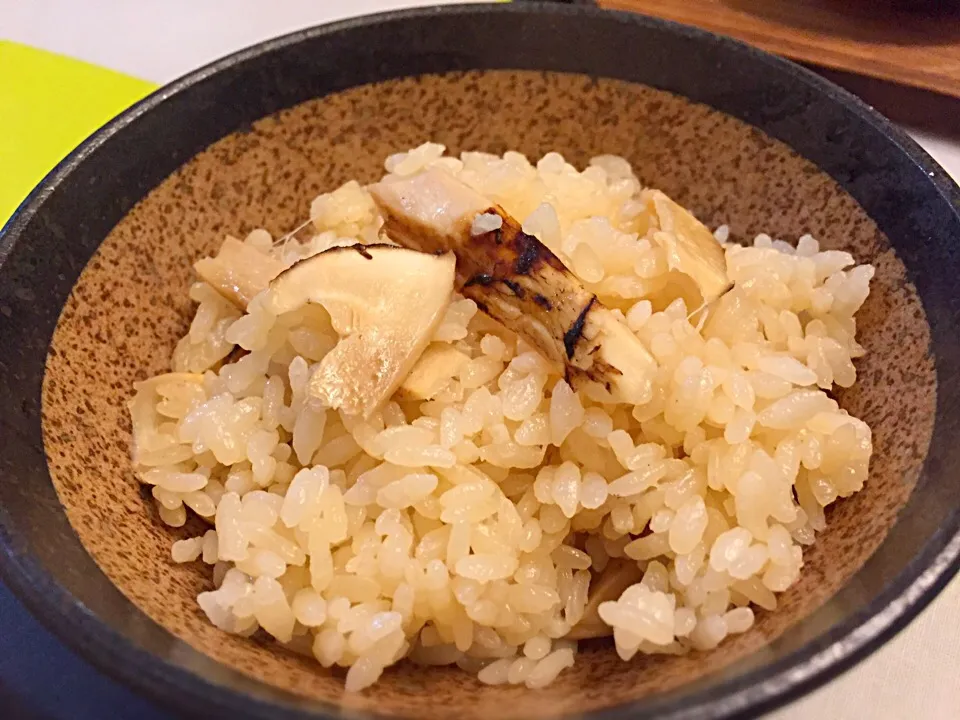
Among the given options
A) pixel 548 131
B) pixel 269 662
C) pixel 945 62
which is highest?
pixel 945 62

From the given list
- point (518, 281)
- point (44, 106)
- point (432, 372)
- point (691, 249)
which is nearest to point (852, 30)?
point (691, 249)

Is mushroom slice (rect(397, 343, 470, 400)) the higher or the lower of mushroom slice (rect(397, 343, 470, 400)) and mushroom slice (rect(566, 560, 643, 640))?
the higher

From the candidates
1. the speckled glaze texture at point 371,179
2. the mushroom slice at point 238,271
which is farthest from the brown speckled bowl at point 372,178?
the mushroom slice at point 238,271

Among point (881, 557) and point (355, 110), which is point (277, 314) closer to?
point (355, 110)

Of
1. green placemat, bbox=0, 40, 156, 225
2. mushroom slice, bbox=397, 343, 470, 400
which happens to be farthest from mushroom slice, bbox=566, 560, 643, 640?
green placemat, bbox=0, 40, 156, 225

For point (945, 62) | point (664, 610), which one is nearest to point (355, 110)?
point (664, 610)

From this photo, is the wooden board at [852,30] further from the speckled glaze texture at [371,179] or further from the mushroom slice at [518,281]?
the mushroom slice at [518,281]

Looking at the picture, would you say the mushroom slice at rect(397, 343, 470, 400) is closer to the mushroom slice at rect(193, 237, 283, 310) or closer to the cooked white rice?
the cooked white rice
